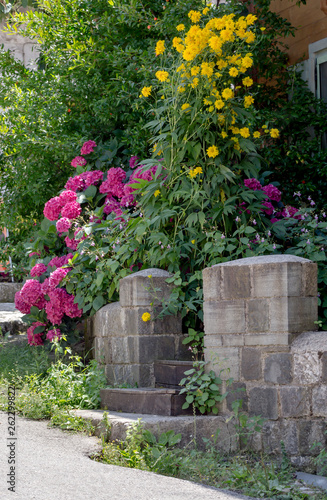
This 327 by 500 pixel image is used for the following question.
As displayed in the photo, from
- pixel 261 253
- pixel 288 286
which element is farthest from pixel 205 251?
pixel 288 286

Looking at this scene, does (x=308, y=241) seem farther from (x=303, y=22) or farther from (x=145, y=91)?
(x=303, y=22)

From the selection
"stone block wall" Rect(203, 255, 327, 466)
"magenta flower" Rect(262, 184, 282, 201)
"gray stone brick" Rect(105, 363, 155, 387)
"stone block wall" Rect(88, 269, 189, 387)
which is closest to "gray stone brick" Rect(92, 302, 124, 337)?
"stone block wall" Rect(88, 269, 189, 387)

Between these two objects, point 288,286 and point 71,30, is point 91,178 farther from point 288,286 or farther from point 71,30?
point 288,286

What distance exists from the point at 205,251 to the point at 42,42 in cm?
369

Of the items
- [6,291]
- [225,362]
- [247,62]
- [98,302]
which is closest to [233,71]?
[247,62]

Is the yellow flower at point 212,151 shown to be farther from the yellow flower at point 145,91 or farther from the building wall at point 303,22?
the building wall at point 303,22

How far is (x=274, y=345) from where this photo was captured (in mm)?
3600

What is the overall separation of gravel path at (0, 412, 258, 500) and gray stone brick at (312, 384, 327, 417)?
0.89m

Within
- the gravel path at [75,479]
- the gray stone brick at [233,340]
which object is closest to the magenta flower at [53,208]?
the gray stone brick at [233,340]

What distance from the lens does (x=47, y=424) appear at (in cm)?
387

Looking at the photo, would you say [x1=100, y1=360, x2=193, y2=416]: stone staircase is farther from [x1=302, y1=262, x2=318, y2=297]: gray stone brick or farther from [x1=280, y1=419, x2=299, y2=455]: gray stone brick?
[x1=302, y1=262, x2=318, y2=297]: gray stone brick

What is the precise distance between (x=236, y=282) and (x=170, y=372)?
2.73 feet

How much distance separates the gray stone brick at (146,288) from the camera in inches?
170

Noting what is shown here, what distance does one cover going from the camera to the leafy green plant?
3707 mm
